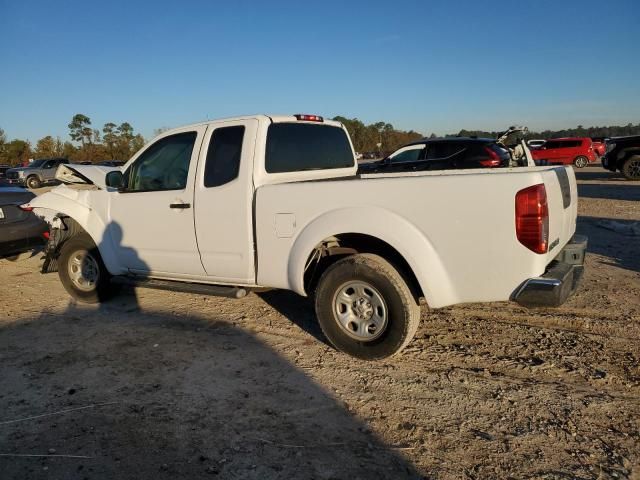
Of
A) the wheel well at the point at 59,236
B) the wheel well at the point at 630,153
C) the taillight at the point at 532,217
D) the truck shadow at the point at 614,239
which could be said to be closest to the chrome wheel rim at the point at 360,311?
the taillight at the point at 532,217

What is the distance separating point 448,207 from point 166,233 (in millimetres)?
2882

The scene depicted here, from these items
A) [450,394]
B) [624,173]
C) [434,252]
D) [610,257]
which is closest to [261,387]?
[450,394]

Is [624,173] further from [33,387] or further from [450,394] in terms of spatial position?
[33,387]

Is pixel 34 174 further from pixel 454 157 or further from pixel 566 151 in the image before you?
pixel 566 151

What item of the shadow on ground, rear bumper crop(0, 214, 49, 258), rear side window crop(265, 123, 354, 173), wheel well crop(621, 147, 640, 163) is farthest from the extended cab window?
the shadow on ground

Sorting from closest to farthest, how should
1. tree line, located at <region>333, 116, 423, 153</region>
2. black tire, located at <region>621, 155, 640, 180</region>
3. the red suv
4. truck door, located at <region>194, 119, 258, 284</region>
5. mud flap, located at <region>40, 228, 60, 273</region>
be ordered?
truck door, located at <region>194, 119, 258, 284</region> < mud flap, located at <region>40, 228, 60, 273</region> < black tire, located at <region>621, 155, 640, 180</region> < the red suv < tree line, located at <region>333, 116, 423, 153</region>

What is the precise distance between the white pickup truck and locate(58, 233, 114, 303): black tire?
15mm

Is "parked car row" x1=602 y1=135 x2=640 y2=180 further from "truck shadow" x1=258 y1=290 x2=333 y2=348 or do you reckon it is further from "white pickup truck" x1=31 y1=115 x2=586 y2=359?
"truck shadow" x1=258 y1=290 x2=333 y2=348

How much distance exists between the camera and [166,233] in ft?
15.8

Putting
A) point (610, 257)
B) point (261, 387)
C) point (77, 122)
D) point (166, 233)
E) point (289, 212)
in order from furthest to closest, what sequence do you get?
point (77, 122) < point (610, 257) < point (166, 233) < point (289, 212) < point (261, 387)

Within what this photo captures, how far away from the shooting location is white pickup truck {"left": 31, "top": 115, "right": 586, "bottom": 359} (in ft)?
10.8

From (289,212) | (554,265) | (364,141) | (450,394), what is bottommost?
(450,394)

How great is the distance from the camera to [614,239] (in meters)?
8.01

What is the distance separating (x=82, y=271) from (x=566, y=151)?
27608 mm
